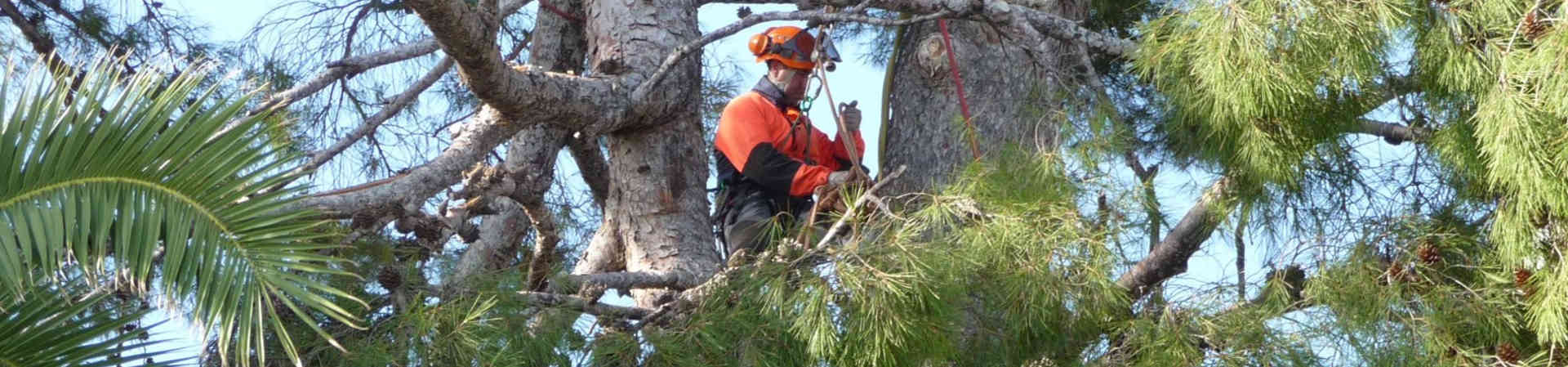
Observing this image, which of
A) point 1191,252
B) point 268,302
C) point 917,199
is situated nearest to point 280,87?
point 917,199

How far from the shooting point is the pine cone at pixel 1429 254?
119 inches

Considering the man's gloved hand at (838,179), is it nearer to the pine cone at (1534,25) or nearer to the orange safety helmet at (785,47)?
the orange safety helmet at (785,47)

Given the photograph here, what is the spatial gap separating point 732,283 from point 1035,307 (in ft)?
1.77

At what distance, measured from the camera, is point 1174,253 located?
11.4ft

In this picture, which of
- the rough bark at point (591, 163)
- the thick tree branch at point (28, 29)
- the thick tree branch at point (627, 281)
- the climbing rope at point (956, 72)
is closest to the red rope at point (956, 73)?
the climbing rope at point (956, 72)

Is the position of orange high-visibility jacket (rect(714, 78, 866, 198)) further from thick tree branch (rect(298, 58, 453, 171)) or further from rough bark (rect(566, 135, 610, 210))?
thick tree branch (rect(298, 58, 453, 171))

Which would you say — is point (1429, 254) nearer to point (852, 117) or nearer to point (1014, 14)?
point (1014, 14)

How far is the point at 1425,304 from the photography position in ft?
9.69

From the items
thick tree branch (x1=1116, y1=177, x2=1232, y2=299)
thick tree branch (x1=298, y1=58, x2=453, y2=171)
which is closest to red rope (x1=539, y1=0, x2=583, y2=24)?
thick tree branch (x1=298, y1=58, x2=453, y2=171)

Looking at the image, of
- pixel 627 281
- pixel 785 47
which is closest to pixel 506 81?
pixel 627 281

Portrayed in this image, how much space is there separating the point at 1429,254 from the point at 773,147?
1744 mm

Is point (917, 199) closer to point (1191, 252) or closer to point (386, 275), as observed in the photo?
point (1191, 252)

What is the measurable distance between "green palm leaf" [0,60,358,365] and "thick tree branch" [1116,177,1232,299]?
67.5 inches

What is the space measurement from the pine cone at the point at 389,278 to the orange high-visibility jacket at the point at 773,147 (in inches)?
53.7
